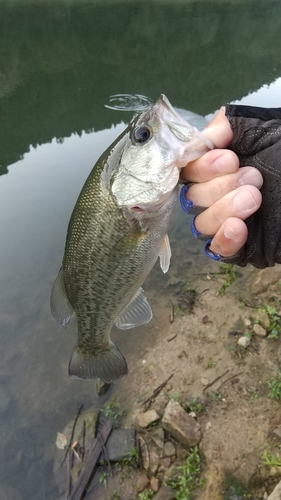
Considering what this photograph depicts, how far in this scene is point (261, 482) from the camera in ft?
10.7

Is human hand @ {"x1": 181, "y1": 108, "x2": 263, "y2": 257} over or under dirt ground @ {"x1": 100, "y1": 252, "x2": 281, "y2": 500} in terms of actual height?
over

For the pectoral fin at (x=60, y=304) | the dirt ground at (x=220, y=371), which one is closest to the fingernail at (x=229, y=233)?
the pectoral fin at (x=60, y=304)

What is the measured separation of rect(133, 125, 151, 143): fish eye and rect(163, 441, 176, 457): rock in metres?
3.21

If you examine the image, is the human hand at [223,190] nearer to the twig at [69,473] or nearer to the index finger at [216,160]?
the index finger at [216,160]

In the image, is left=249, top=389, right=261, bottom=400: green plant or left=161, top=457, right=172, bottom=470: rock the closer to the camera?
left=161, top=457, right=172, bottom=470: rock

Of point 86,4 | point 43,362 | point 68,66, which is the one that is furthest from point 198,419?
point 86,4

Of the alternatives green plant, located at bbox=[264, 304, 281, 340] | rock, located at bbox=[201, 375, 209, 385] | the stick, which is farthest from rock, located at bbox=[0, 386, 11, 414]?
green plant, located at bbox=[264, 304, 281, 340]

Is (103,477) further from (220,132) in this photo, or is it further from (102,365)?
(220,132)

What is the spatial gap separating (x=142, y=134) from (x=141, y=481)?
11.4 feet

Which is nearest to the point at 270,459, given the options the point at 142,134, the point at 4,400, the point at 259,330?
the point at 259,330

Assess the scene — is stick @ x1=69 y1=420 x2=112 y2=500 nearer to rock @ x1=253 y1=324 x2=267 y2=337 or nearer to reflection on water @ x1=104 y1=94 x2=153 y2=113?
rock @ x1=253 y1=324 x2=267 y2=337

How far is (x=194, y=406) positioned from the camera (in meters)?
4.07

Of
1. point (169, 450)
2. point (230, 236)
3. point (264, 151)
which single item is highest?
point (264, 151)

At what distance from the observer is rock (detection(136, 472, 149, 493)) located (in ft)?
12.3
